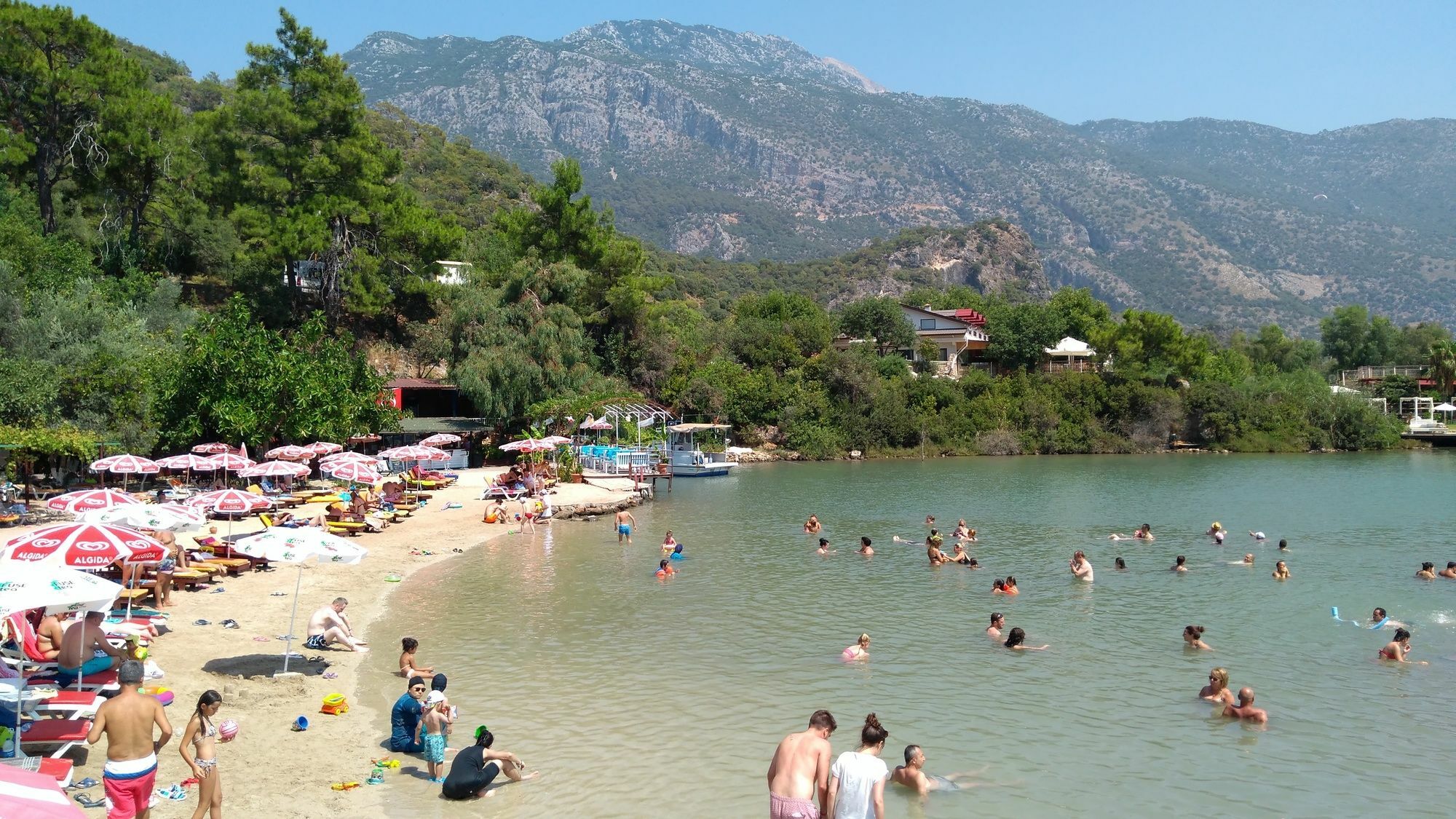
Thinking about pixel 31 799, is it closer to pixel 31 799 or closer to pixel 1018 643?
pixel 31 799

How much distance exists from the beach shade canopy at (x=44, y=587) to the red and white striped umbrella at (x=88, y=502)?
6.59 meters

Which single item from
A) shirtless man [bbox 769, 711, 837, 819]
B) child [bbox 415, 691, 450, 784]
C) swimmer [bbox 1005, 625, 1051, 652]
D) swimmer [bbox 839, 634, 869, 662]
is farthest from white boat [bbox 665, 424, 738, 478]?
shirtless man [bbox 769, 711, 837, 819]

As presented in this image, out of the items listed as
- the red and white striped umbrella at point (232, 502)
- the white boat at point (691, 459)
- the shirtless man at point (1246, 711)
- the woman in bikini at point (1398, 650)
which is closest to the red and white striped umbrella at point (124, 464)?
the red and white striped umbrella at point (232, 502)

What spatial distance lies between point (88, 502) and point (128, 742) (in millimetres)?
10407

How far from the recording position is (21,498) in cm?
2708

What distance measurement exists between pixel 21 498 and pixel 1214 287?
187948mm

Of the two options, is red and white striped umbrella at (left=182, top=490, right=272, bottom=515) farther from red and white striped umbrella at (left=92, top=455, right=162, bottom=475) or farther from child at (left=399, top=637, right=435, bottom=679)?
red and white striped umbrella at (left=92, top=455, right=162, bottom=475)

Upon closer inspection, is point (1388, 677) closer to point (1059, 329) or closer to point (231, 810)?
point (231, 810)

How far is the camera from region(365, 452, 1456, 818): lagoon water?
10367 millimetres

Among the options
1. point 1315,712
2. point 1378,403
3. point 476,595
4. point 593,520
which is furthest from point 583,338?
point 1378,403

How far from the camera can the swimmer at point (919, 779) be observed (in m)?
10.2

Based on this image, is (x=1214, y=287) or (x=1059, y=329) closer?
(x=1059, y=329)

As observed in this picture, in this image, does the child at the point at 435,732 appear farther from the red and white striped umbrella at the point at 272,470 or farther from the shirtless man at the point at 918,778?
the red and white striped umbrella at the point at 272,470

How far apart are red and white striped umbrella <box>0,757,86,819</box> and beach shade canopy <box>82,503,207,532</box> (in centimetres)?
1162
